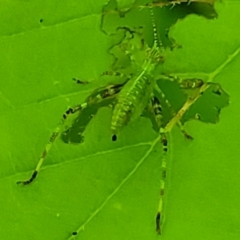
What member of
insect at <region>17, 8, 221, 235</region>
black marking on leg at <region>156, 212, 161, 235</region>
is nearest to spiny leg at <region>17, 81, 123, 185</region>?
insect at <region>17, 8, 221, 235</region>

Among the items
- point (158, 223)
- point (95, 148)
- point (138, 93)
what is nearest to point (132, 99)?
point (138, 93)

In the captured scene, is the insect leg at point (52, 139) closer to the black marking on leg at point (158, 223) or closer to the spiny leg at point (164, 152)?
the spiny leg at point (164, 152)

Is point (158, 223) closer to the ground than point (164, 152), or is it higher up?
closer to the ground

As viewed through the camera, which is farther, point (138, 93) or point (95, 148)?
point (138, 93)

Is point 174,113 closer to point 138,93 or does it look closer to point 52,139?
point 138,93

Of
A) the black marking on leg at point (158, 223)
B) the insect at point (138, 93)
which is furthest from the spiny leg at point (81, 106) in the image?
the black marking on leg at point (158, 223)

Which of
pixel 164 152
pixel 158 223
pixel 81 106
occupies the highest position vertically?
pixel 81 106

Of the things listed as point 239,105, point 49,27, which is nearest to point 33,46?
point 49,27
